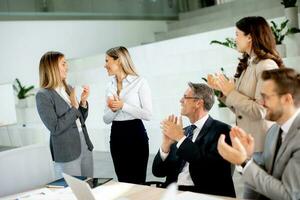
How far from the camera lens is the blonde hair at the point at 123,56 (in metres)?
2.85

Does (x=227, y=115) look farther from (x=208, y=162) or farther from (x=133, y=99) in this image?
(x=208, y=162)

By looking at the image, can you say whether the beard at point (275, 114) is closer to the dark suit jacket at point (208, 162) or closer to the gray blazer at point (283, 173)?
the gray blazer at point (283, 173)

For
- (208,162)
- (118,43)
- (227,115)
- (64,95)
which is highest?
(118,43)

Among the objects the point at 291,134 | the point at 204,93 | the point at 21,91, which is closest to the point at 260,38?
the point at 204,93

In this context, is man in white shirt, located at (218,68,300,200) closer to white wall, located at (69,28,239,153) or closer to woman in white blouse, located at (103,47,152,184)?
woman in white blouse, located at (103,47,152,184)

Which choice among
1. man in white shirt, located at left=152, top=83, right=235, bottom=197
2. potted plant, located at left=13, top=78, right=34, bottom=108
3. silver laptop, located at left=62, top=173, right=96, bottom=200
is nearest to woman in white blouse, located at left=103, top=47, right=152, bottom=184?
man in white shirt, located at left=152, top=83, right=235, bottom=197

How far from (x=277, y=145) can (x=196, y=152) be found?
0.45m

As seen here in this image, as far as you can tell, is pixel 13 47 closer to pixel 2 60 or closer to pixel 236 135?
pixel 2 60

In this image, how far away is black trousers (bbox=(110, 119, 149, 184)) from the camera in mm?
2828

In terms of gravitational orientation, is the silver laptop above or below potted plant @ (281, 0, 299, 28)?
below

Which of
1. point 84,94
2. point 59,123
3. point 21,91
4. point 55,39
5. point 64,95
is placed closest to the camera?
point 59,123

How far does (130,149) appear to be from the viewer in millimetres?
2828

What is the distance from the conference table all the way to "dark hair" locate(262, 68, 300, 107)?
524mm

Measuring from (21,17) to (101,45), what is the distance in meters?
2.19
